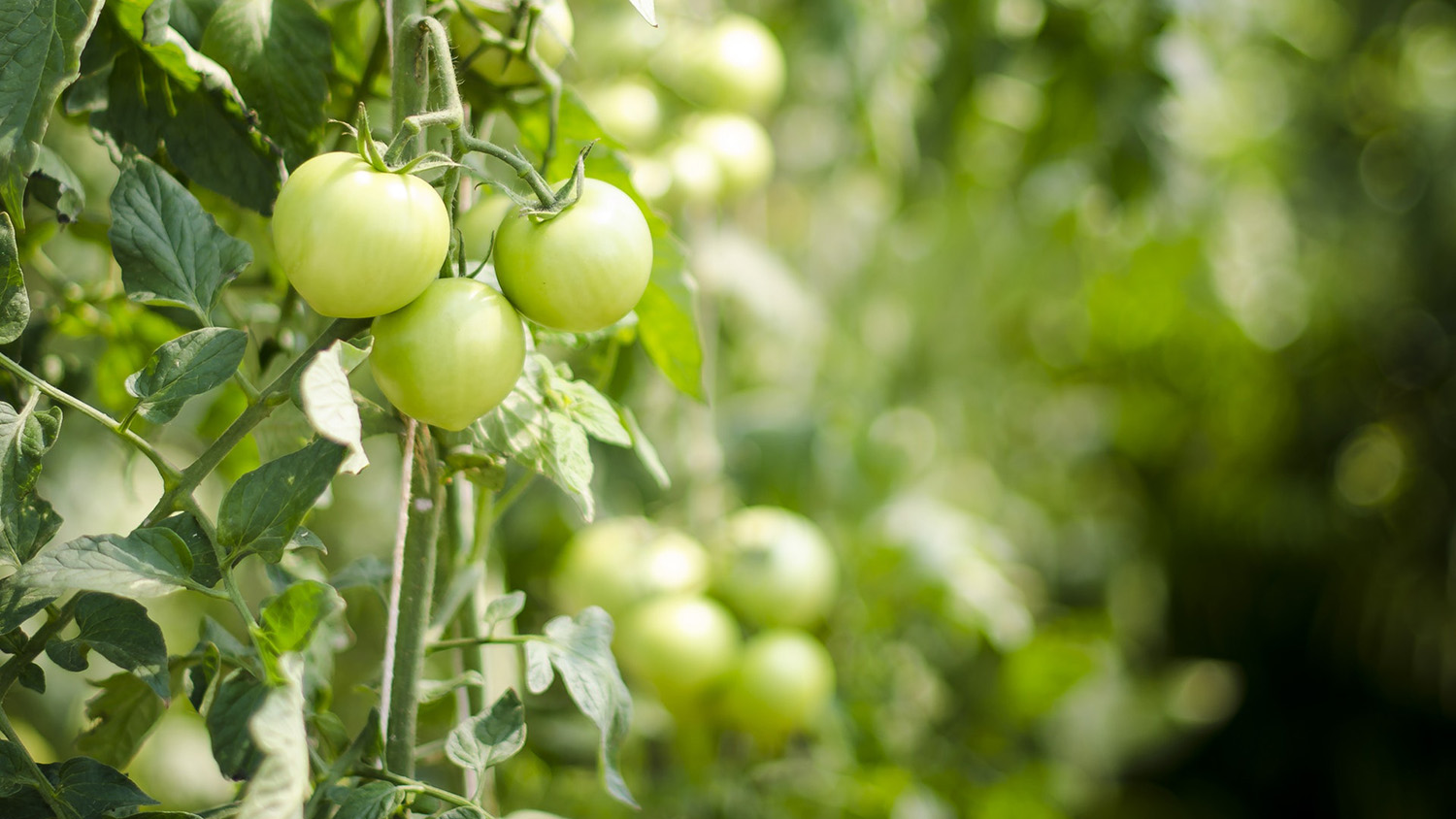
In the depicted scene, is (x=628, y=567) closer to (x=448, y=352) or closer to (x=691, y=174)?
(x=691, y=174)

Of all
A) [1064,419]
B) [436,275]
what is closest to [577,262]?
[436,275]

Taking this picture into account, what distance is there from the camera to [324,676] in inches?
16.2

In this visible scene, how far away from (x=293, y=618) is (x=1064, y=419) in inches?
63.5

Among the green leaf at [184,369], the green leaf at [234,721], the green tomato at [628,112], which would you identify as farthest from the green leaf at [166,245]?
the green tomato at [628,112]

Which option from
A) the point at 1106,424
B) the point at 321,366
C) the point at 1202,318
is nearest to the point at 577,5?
the point at 321,366

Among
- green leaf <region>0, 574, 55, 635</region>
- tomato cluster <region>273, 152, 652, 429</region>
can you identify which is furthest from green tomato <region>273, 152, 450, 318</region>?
green leaf <region>0, 574, 55, 635</region>

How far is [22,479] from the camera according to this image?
0.99 ft

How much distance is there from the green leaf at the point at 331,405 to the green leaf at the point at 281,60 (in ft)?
Result: 0.40

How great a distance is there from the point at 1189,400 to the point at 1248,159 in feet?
1.33

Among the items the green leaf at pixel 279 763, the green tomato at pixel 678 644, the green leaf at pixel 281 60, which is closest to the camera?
the green leaf at pixel 279 763

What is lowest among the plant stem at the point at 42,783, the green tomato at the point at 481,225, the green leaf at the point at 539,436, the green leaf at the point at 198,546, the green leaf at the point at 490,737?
the plant stem at the point at 42,783

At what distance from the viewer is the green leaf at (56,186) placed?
35cm

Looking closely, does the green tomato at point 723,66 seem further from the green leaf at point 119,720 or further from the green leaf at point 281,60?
the green leaf at point 119,720

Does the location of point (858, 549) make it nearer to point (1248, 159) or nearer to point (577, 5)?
point (577, 5)
